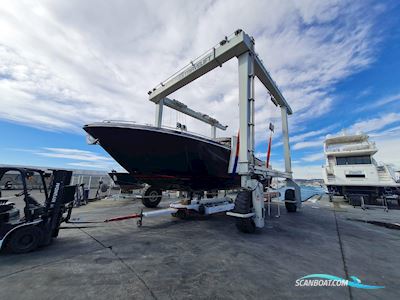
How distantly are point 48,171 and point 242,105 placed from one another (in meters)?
4.82

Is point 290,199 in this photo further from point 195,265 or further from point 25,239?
point 25,239

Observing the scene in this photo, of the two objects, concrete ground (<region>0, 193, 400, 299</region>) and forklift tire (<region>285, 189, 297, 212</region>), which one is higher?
forklift tire (<region>285, 189, 297, 212</region>)

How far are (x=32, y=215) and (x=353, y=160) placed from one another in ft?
58.0

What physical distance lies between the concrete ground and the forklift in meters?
0.20

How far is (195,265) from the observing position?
256 centimetres

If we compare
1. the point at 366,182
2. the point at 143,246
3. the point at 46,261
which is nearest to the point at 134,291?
the point at 143,246

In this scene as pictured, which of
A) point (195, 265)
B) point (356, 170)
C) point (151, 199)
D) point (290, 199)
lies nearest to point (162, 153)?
point (195, 265)

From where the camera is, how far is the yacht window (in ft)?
42.3

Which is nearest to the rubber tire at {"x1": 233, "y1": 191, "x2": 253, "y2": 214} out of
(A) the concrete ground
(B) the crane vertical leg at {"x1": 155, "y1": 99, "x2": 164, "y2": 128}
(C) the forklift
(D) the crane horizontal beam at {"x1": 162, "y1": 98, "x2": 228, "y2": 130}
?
(A) the concrete ground

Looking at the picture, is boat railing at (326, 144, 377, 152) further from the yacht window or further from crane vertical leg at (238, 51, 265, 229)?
crane vertical leg at (238, 51, 265, 229)

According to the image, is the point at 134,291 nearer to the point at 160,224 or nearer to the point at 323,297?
the point at 323,297

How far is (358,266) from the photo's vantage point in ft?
8.79

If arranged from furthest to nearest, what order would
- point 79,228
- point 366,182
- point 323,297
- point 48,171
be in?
point 366,182, point 79,228, point 48,171, point 323,297

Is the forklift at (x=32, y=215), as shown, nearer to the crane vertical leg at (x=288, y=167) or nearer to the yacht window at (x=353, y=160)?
the crane vertical leg at (x=288, y=167)
